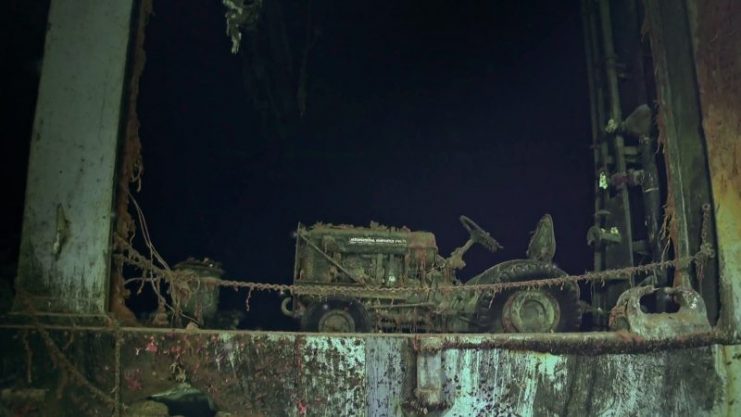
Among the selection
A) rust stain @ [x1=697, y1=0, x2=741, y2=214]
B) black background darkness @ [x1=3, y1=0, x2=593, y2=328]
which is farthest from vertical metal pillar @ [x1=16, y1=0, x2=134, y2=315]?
rust stain @ [x1=697, y1=0, x2=741, y2=214]

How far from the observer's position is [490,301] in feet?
17.9

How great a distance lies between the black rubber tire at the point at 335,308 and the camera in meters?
5.60

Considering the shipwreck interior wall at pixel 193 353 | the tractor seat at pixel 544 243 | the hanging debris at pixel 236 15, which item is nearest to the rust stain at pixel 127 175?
the shipwreck interior wall at pixel 193 353

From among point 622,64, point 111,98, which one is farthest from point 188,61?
point 622,64

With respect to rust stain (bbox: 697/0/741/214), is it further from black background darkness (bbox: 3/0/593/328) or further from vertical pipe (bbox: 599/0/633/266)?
black background darkness (bbox: 3/0/593/328)

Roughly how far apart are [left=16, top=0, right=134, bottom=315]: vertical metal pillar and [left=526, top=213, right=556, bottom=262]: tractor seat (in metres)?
4.99

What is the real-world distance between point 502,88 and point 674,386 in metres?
6.29

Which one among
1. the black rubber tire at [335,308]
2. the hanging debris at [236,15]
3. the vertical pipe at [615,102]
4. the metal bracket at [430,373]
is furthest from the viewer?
the black rubber tire at [335,308]

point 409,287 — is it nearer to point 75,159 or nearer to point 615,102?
point 615,102

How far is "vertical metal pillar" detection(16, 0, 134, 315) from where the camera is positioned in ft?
9.99

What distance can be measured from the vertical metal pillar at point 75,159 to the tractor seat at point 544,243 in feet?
16.4

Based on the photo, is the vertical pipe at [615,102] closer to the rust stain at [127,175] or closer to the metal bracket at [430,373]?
the metal bracket at [430,373]

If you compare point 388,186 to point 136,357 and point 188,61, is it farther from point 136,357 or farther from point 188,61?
point 136,357

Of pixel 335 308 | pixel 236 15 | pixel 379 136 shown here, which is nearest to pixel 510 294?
pixel 335 308
